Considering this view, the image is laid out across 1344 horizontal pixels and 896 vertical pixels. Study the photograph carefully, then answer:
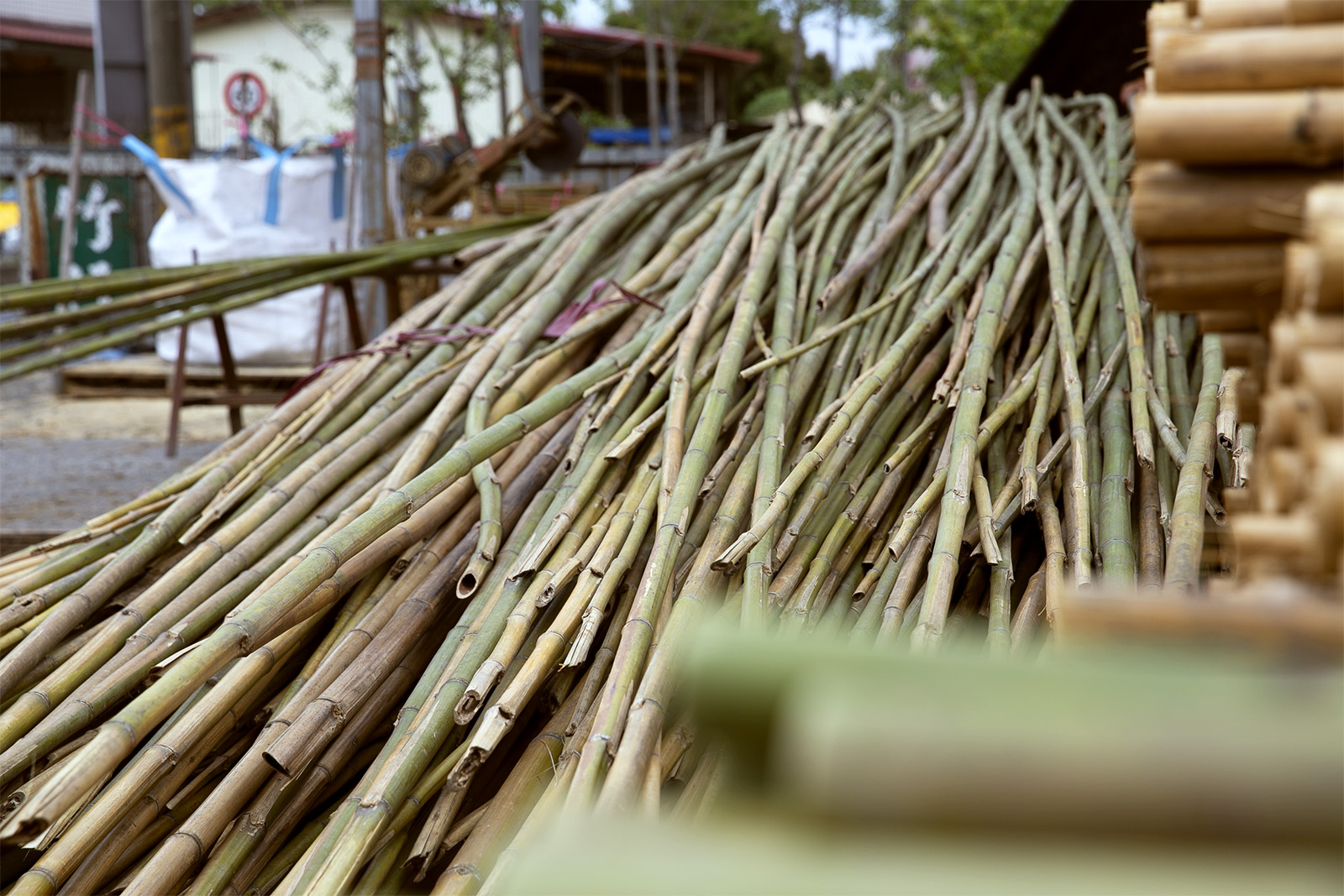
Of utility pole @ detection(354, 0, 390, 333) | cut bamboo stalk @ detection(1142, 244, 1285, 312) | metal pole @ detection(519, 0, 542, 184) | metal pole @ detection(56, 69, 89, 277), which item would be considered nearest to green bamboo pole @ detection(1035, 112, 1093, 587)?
cut bamboo stalk @ detection(1142, 244, 1285, 312)

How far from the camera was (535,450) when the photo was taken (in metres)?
1.97

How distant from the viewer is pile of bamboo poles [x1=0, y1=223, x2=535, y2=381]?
258cm

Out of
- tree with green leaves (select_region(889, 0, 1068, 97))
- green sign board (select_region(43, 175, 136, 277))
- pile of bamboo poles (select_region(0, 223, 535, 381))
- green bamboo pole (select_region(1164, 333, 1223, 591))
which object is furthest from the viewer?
tree with green leaves (select_region(889, 0, 1068, 97))

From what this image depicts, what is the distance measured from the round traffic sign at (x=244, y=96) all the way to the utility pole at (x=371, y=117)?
3.43 metres

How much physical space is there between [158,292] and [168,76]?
17.2 feet

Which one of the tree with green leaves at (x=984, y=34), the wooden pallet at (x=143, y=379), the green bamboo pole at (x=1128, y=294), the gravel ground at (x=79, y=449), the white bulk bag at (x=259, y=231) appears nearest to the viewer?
the green bamboo pole at (x=1128, y=294)

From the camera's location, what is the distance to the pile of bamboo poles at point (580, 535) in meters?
1.36

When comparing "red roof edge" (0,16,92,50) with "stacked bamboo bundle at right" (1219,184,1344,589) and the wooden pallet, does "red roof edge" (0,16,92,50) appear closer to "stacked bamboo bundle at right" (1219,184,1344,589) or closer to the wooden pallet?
the wooden pallet

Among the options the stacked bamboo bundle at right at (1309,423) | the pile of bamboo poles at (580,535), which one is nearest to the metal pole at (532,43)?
the pile of bamboo poles at (580,535)

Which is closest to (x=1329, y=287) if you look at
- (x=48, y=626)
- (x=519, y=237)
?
(x=48, y=626)

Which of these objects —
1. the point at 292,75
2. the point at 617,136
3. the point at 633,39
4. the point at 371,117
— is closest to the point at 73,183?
the point at 371,117

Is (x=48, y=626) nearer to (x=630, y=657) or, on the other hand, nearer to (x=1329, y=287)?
(x=630, y=657)

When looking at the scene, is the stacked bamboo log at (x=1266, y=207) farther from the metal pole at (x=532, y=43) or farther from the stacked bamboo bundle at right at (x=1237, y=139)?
the metal pole at (x=532, y=43)

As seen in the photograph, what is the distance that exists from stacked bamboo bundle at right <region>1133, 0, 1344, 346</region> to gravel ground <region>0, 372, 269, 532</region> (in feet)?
11.0
